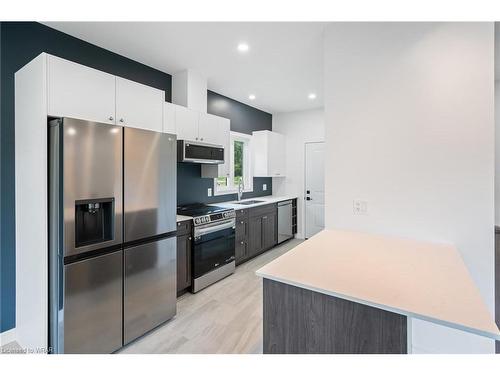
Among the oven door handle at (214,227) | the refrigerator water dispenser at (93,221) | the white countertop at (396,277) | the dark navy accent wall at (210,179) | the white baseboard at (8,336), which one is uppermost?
the dark navy accent wall at (210,179)

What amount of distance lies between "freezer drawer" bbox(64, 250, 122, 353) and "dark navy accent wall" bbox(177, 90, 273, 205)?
161cm

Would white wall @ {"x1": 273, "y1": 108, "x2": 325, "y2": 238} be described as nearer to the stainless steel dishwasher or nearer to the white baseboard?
the stainless steel dishwasher

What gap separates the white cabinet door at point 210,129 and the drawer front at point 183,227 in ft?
3.63

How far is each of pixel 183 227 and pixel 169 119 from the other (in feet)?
3.96

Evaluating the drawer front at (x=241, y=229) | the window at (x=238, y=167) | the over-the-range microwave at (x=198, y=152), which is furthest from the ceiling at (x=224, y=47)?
the drawer front at (x=241, y=229)

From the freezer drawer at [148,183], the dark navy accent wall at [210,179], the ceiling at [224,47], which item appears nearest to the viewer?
the freezer drawer at [148,183]

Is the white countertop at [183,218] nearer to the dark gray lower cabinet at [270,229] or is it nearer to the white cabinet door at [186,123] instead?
the white cabinet door at [186,123]

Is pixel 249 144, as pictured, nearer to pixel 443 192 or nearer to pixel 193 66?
pixel 193 66

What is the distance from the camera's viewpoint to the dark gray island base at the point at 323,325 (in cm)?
108

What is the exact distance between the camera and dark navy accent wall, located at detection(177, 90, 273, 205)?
357 centimetres

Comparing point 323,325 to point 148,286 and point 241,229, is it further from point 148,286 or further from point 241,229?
point 241,229

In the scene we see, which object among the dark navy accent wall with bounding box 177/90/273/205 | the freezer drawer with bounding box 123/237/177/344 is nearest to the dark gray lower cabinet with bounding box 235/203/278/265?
the dark navy accent wall with bounding box 177/90/273/205

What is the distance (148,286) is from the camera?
7.31 feet
